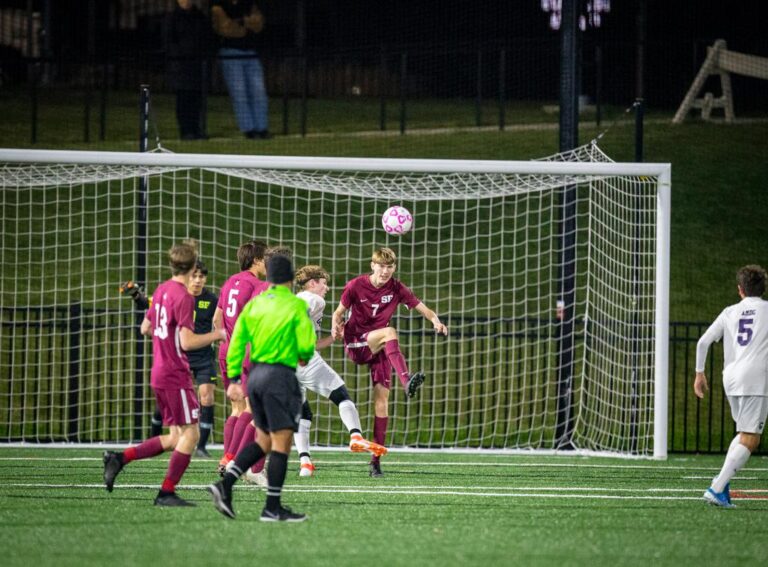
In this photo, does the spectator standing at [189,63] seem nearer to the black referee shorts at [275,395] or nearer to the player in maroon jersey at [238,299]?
the player in maroon jersey at [238,299]

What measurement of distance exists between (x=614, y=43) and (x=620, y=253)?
36.0ft

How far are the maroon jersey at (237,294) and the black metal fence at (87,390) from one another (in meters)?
3.09

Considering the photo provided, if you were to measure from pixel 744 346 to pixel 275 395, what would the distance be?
369 cm

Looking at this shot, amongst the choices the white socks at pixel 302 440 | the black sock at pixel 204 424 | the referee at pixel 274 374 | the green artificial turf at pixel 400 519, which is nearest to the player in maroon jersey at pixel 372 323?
the white socks at pixel 302 440

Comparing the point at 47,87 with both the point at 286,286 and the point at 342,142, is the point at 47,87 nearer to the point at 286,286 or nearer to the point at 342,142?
the point at 342,142

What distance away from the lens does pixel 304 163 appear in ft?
38.4

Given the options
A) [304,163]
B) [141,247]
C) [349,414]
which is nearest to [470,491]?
[349,414]

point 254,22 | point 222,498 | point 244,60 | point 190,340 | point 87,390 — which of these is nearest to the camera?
point 222,498

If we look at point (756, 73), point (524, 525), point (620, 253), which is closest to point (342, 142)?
point (756, 73)

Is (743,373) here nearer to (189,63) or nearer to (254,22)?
(189,63)

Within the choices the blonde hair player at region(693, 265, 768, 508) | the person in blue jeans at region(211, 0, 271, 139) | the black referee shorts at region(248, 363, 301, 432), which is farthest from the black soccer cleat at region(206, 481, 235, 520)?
the person in blue jeans at region(211, 0, 271, 139)

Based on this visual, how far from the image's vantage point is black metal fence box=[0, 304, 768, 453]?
13672mm

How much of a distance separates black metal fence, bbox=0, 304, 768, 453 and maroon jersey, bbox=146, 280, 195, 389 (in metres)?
4.50

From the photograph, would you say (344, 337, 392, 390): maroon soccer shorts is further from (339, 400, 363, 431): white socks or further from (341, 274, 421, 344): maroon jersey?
(339, 400, 363, 431): white socks
